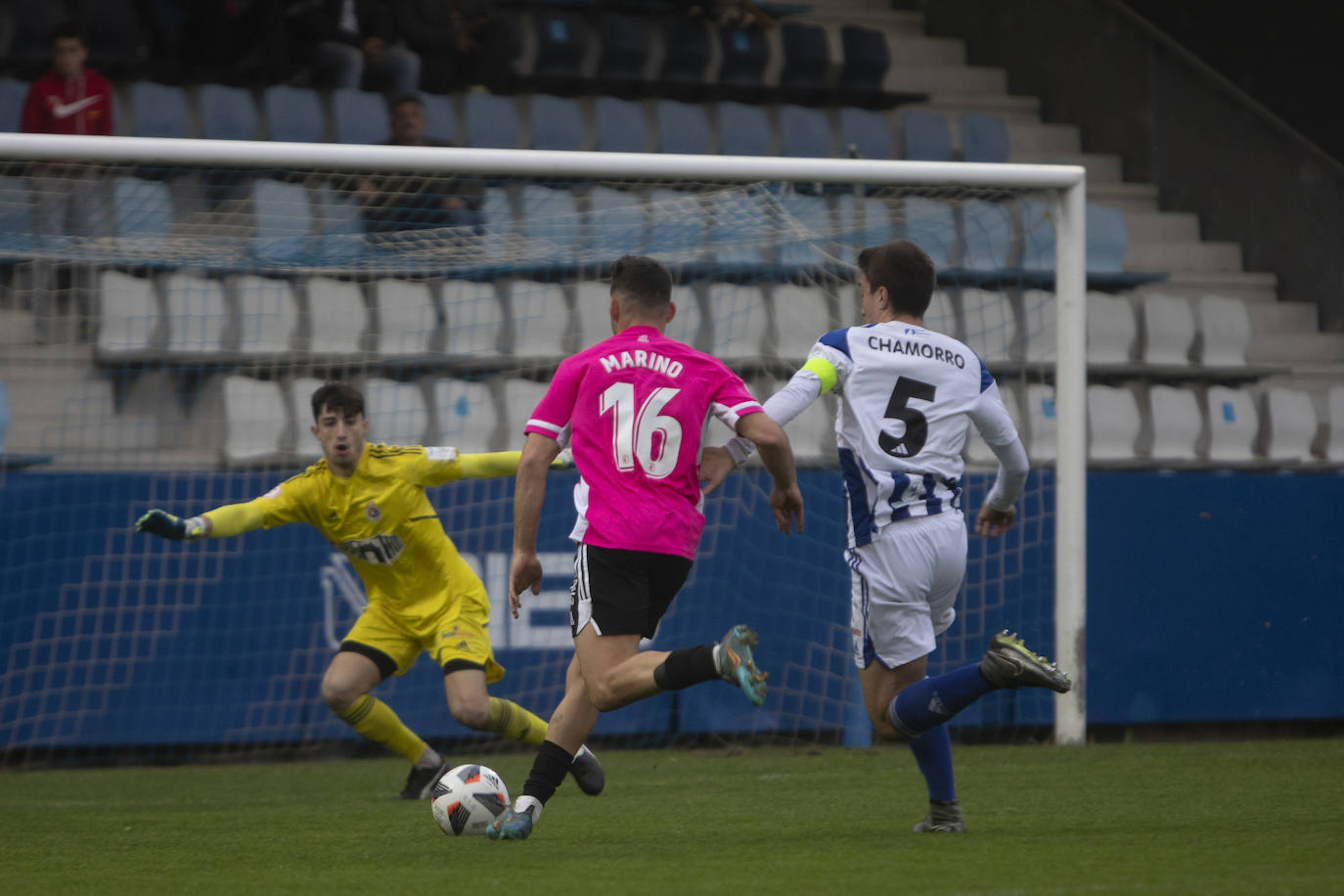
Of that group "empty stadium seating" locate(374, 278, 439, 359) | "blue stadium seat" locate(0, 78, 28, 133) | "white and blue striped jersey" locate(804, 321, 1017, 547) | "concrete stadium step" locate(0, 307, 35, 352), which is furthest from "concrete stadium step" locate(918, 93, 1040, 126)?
"white and blue striped jersey" locate(804, 321, 1017, 547)

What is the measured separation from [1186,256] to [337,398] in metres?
8.37

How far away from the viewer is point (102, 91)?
9531mm

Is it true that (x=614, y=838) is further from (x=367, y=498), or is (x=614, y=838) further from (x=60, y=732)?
(x=60, y=732)

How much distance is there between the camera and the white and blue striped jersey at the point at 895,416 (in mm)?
4816

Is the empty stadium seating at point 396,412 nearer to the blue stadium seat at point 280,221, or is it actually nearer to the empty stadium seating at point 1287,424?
the blue stadium seat at point 280,221

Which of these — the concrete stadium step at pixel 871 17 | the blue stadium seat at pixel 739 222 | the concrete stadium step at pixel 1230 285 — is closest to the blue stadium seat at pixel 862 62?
the concrete stadium step at pixel 871 17

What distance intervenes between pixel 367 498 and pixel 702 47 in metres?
7.01

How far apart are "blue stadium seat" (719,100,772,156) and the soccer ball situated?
7.56 m

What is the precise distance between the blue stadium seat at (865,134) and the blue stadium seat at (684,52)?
1.15 m

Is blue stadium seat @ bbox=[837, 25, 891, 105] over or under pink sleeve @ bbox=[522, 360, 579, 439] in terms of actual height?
over

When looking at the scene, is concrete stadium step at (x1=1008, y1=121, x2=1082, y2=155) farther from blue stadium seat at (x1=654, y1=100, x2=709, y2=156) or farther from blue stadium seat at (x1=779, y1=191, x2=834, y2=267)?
blue stadium seat at (x1=779, y1=191, x2=834, y2=267)

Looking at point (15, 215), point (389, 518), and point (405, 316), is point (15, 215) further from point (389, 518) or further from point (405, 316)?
point (389, 518)

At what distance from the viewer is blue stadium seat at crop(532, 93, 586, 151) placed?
11.3m

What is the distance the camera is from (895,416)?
485 centimetres
